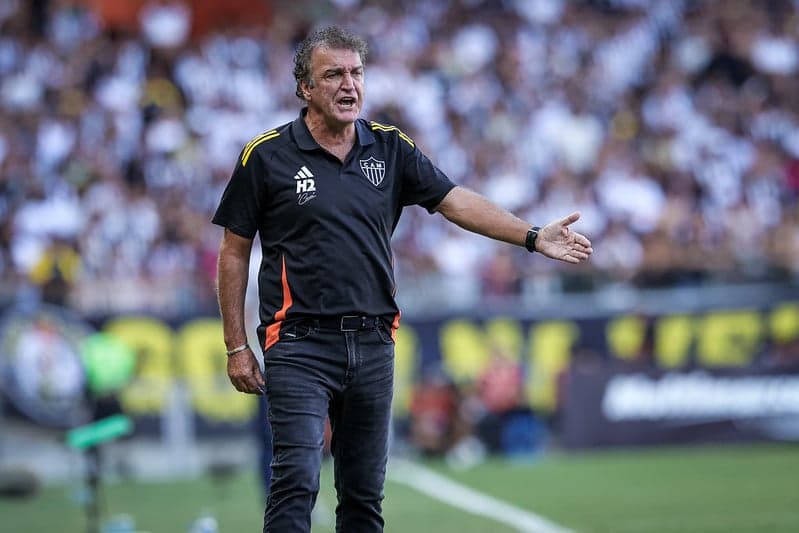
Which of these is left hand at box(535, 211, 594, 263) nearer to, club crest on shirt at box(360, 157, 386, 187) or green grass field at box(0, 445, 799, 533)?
club crest on shirt at box(360, 157, 386, 187)

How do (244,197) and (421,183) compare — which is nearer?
(244,197)

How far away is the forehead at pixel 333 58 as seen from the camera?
6.11 metres

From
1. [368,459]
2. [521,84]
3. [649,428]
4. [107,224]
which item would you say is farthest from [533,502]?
[521,84]

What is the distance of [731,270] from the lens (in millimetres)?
18000

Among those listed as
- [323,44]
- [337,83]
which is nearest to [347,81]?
[337,83]

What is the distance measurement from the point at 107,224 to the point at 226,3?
5522mm

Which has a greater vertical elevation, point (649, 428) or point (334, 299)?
point (334, 299)

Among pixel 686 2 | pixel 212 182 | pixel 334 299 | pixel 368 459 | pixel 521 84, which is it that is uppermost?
pixel 686 2

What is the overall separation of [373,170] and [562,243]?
0.86 meters

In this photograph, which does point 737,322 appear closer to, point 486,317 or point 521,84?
point 486,317

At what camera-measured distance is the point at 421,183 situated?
20.9 ft

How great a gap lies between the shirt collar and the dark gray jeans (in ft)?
2.46

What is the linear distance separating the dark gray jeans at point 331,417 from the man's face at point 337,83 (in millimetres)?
881

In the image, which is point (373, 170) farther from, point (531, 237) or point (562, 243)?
point (562, 243)
